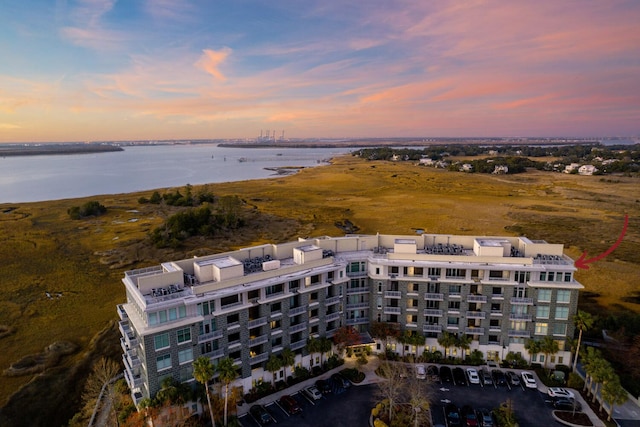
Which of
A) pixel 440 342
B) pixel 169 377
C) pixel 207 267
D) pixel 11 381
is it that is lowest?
pixel 11 381

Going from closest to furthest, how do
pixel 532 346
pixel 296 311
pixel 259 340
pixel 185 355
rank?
pixel 185 355
pixel 259 340
pixel 296 311
pixel 532 346

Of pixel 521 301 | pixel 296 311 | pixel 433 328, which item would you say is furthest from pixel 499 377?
pixel 296 311

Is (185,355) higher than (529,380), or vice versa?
(185,355)

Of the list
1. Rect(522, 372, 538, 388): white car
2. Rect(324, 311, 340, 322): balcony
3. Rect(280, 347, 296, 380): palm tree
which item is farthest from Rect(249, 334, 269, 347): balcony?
Rect(522, 372, 538, 388): white car

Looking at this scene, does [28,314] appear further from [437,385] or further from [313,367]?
[437,385]

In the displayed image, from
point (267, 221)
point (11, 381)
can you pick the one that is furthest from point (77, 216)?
point (11, 381)

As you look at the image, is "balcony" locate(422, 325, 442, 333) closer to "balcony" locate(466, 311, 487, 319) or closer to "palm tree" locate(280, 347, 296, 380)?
"balcony" locate(466, 311, 487, 319)

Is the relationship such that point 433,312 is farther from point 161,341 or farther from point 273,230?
point 273,230
